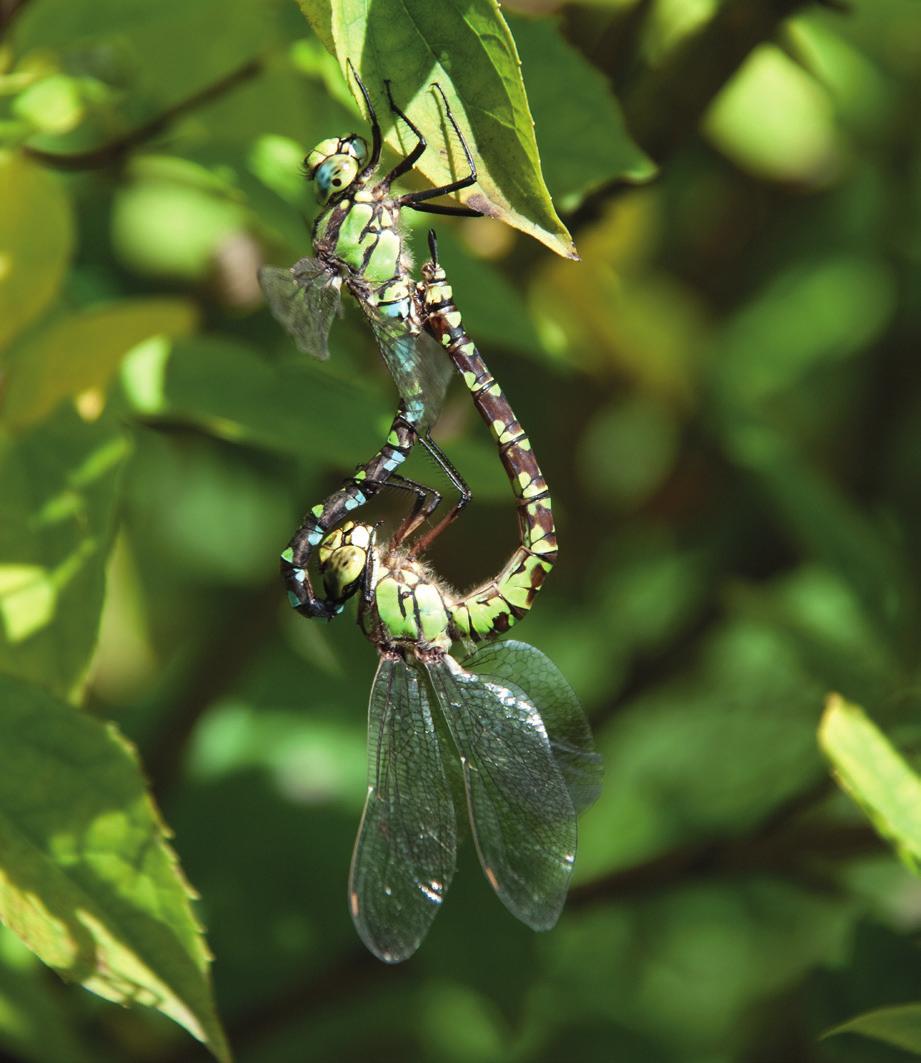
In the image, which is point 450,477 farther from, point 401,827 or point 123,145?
point 123,145

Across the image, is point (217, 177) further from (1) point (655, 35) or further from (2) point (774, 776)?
(2) point (774, 776)

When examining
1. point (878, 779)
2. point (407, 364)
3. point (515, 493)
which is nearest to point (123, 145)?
point (407, 364)

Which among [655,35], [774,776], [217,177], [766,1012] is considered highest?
[655,35]

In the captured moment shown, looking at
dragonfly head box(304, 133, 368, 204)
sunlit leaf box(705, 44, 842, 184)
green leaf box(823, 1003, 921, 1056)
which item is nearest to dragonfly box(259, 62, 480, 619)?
dragonfly head box(304, 133, 368, 204)

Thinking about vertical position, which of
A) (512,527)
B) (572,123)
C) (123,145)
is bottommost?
(512,527)

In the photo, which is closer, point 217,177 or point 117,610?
point 217,177

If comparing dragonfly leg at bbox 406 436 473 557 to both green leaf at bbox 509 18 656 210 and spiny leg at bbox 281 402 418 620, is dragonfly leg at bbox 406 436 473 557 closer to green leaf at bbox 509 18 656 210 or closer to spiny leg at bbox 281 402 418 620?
spiny leg at bbox 281 402 418 620

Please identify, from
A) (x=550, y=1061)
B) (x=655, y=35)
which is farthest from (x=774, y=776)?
(x=655, y=35)

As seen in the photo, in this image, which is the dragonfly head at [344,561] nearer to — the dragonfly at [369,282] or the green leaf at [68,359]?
the dragonfly at [369,282]
